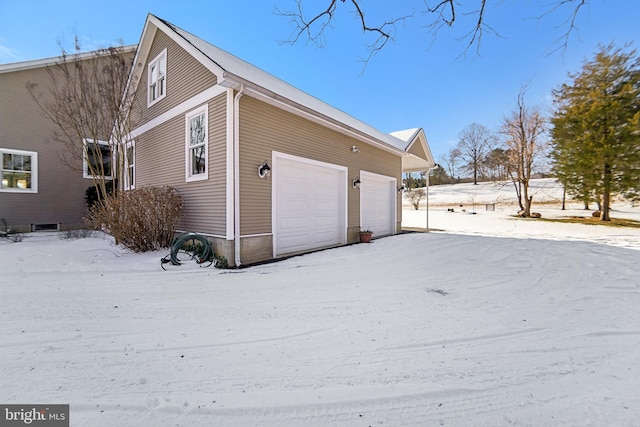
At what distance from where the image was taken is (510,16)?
146 inches

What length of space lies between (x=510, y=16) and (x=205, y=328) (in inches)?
220

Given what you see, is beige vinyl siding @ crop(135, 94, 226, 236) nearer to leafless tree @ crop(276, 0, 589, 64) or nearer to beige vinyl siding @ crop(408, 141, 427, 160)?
leafless tree @ crop(276, 0, 589, 64)

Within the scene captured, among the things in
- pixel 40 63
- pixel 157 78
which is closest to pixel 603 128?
pixel 157 78

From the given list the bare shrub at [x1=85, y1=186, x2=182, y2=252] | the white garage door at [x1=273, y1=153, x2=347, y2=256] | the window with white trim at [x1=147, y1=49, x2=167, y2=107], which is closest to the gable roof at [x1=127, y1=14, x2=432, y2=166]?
the window with white trim at [x1=147, y1=49, x2=167, y2=107]

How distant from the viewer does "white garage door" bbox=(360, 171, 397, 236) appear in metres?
9.78

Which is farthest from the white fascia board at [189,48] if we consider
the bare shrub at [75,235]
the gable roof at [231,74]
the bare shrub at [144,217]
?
the bare shrub at [75,235]

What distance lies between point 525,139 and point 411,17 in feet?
72.7

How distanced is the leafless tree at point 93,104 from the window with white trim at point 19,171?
0.90 m

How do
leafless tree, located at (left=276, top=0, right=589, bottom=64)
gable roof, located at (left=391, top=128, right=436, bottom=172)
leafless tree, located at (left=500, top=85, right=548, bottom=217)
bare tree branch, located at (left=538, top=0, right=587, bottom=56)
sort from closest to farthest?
bare tree branch, located at (left=538, top=0, right=587, bottom=56) < leafless tree, located at (left=276, top=0, right=589, bottom=64) < gable roof, located at (left=391, top=128, right=436, bottom=172) < leafless tree, located at (left=500, top=85, right=548, bottom=217)

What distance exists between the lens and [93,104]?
26.4ft

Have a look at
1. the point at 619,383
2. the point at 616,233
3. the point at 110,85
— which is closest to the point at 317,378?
the point at 619,383

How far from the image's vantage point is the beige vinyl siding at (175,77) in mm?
6367

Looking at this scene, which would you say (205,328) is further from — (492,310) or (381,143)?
(381,143)

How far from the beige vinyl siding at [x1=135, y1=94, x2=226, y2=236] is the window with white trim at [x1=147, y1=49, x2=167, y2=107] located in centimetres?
99
